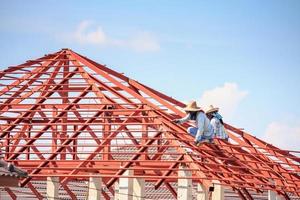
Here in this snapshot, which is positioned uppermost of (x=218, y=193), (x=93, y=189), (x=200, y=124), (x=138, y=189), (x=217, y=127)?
(x=217, y=127)

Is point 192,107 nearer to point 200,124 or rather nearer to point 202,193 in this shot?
point 200,124

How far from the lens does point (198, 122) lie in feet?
96.2

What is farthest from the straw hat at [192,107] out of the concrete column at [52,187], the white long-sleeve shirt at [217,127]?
the concrete column at [52,187]

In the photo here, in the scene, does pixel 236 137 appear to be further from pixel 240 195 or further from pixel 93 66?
pixel 93 66

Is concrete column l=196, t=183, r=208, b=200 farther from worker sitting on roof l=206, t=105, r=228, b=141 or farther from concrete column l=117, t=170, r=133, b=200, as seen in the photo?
concrete column l=117, t=170, r=133, b=200

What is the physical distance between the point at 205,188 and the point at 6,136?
7761 millimetres

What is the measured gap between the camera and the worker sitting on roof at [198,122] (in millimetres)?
29078

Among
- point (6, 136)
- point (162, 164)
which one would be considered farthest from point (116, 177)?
point (6, 136)

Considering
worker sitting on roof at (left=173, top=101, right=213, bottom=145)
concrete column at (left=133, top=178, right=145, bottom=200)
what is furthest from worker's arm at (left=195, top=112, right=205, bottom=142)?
concrete column at (left=133, top=178, right=145, bottom=200)

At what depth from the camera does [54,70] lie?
34469mm

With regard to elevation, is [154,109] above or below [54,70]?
below

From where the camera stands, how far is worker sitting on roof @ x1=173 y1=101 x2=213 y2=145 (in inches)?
1145

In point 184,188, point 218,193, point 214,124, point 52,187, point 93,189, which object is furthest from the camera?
point 218,193

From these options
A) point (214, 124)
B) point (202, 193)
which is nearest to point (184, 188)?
point (202, 193)
